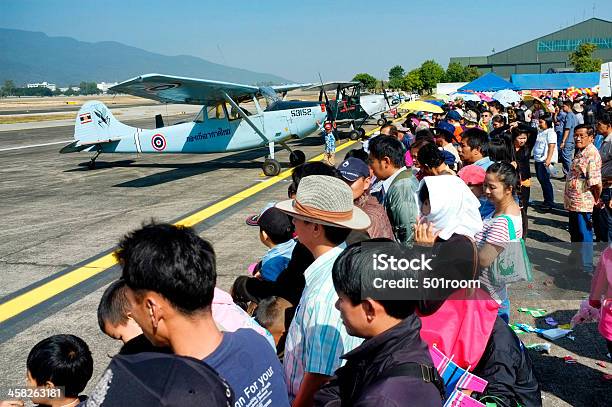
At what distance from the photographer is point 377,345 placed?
1.70m

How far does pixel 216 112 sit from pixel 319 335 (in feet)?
46.7

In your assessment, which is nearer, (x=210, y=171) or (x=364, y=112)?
(x=210, y=171)

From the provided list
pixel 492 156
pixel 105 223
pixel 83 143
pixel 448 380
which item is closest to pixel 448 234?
pixel 448 380

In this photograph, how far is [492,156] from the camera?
19.8 ft

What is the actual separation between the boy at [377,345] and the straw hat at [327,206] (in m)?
0.52

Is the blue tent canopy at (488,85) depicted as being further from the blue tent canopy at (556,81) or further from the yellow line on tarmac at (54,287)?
the yellow line on tarmac at (54,287)

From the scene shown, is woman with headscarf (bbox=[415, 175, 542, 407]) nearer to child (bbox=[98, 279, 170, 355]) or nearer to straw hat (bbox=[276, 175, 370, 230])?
straw hat (bbox=[276, 175, 370, 230])

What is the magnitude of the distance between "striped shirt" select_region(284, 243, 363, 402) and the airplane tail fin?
621 inches

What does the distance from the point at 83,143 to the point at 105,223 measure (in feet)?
30.2

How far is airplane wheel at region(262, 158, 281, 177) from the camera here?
13.8 m

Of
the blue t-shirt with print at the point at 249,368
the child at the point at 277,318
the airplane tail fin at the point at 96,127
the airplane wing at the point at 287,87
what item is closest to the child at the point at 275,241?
the child at the point at 277,318

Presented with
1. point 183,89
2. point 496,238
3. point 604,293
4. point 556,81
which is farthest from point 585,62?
point 496,238

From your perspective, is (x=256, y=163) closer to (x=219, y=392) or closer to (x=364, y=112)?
(x=364, y=112)

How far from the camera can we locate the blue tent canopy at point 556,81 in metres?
38.6
